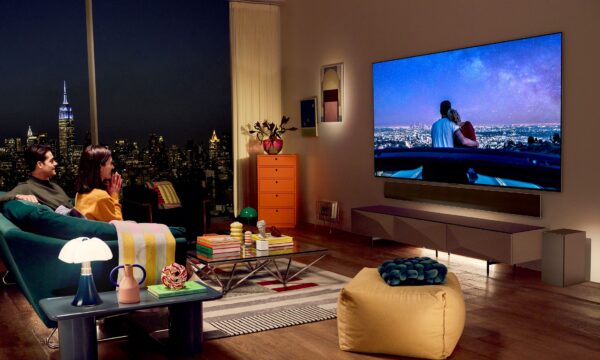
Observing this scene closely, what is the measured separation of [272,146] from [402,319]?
213 inches

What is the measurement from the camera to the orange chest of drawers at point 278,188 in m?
8.95

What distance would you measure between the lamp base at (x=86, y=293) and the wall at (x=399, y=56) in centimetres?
396

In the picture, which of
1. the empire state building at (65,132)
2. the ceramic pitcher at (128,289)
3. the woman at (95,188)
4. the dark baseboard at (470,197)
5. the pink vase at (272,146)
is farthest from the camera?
the pink vase at (272,146)

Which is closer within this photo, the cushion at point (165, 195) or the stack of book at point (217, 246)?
the stack of book at point (217, 246)

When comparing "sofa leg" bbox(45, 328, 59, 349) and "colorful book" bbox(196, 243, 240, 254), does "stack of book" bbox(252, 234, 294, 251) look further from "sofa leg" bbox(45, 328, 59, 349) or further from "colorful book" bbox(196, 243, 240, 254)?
"sofa leg" bbox(45, 328, 59, 349)

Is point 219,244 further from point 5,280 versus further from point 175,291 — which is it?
point 5,280

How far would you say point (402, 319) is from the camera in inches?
153

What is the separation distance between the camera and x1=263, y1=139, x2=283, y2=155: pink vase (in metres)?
9.09

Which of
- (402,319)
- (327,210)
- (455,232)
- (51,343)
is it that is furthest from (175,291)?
(327,210)

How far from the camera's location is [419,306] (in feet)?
12.7

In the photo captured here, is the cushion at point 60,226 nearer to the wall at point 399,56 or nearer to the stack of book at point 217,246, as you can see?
the stack of book at point 217,246

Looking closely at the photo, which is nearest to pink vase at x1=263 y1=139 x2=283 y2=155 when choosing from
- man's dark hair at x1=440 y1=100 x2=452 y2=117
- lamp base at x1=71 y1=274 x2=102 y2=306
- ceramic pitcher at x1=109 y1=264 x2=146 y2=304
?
man's dark hair at x1=440 y1=100 x2=452 y2=117

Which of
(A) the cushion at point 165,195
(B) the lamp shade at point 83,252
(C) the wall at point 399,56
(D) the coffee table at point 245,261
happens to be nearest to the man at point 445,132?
(C) the wall at point 399,56

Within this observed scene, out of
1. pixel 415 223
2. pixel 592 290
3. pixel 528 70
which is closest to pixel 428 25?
pixel 528 70
